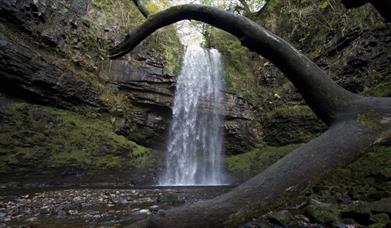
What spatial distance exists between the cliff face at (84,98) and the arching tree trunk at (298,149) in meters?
6.87

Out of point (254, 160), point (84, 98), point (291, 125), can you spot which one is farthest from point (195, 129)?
point (84, 98)

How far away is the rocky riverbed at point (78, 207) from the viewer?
11.3 ft

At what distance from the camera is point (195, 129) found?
11484 millimetres

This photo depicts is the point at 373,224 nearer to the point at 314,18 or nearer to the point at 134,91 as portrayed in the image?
the point at 134,91

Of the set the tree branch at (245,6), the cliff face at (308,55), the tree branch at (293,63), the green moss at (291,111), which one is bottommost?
the tree branch at (293,63)

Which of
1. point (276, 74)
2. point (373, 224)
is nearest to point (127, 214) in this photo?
point (373, 224)

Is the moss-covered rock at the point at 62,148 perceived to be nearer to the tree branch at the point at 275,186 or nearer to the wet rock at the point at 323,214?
the wet rock at the point at 323,214

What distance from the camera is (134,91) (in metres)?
10.3

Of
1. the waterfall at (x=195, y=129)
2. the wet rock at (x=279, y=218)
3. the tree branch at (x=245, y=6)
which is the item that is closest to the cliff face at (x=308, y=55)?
the waterfall at (x=195, y=129)

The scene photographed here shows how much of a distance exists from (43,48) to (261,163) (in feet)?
28.8

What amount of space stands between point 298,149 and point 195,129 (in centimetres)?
1005

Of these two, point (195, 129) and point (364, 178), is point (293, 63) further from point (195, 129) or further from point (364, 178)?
point (195, 129)

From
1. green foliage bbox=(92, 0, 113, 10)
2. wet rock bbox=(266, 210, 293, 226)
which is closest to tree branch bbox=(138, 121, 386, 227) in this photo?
wet rock bbox=(266, 210, 293, 226)

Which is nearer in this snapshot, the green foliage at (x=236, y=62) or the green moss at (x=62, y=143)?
the green moss at (x=62, y=143)
